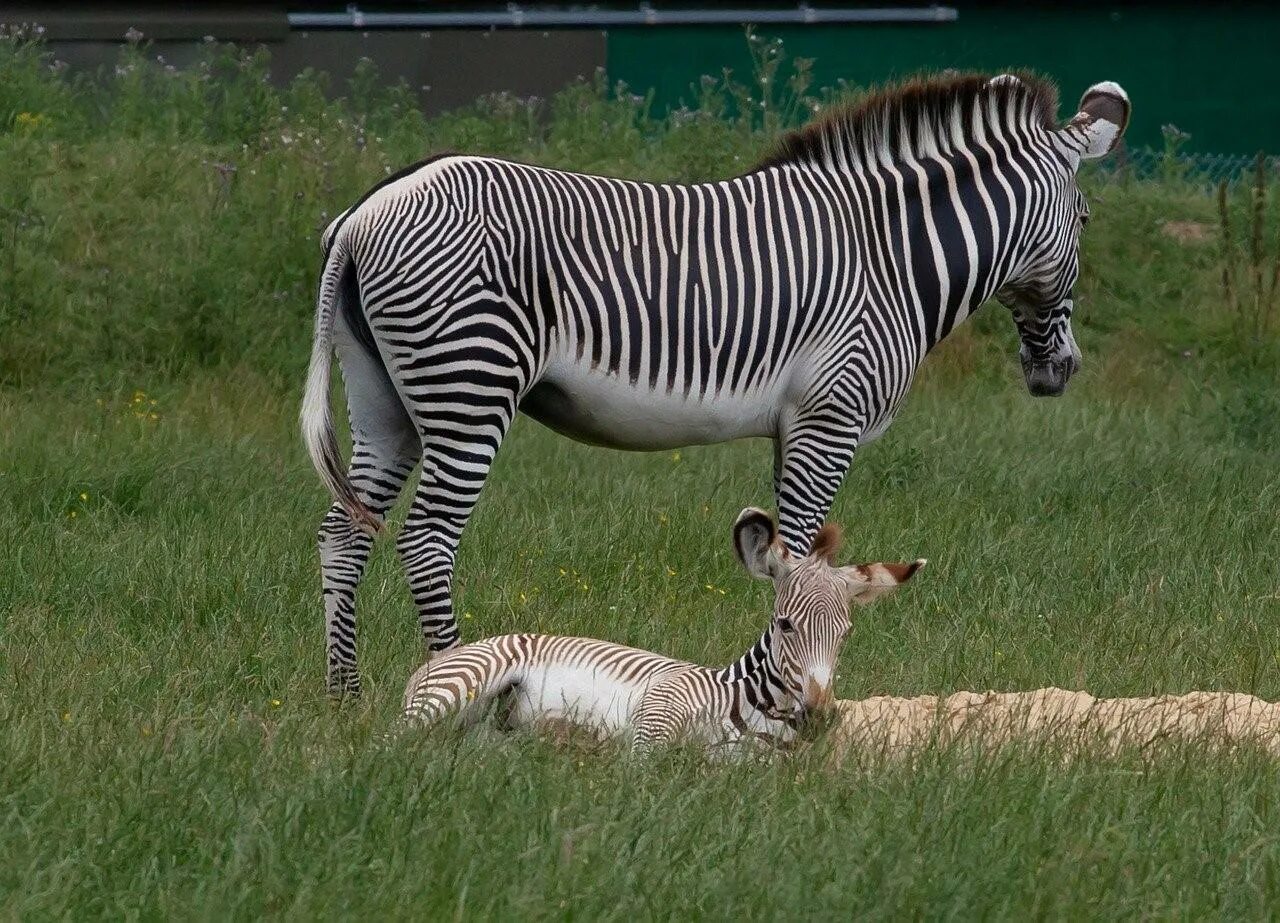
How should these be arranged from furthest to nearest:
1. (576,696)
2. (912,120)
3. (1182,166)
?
1. (1182,166)
2. (912,120)
3. (576,696)

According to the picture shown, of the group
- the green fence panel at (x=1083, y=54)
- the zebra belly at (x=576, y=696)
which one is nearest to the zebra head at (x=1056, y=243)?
the zebra belly at (x=576, y=696)

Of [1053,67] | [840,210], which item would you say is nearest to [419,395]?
[840,210]

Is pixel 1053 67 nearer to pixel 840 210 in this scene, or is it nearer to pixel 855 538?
pixel 855 538

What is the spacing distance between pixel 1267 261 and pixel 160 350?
8.21 meters

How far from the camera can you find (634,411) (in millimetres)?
5969

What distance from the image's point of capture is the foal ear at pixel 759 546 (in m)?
4.91

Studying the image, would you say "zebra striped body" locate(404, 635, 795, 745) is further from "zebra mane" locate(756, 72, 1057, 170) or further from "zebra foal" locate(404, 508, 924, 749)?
"zebra mane" locate(756, 72, 1057, 170)

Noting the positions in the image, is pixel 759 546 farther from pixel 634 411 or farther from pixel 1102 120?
pixel 1102 120

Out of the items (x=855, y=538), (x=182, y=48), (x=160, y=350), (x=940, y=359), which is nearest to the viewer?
(x=855, y=538)

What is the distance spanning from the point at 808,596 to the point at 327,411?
5.82ft

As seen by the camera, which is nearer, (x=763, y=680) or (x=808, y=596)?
(x=808, y=596)

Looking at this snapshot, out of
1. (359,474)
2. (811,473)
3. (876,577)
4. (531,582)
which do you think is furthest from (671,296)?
(531,582)

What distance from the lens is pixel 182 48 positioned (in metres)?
15.8

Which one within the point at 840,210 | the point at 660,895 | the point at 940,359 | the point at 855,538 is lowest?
the point at 940,359
